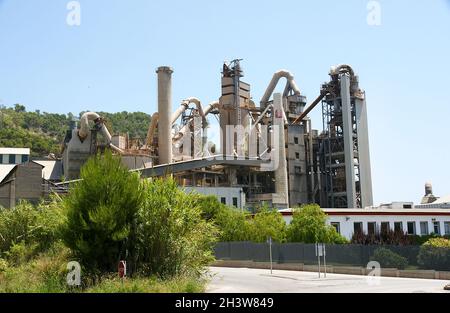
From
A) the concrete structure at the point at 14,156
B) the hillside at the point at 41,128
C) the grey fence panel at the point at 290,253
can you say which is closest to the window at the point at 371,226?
the grey fence panel at the point at 290,253

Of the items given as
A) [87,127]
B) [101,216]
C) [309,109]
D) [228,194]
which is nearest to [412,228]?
[228,194]

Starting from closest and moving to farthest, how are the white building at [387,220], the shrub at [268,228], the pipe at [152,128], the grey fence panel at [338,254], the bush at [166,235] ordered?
the bush at [166,235] → the grey fence panel at [338,254] → the shrub at [268,228] → the white building at [387,220] → the pipe at [152,128]

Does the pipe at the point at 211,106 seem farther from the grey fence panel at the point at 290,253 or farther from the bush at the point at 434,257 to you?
the bush at the point at 434,257

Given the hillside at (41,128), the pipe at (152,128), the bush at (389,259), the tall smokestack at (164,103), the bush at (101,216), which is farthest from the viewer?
the hillside at (41,128)

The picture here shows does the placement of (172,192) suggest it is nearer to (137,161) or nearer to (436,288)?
(436,288)

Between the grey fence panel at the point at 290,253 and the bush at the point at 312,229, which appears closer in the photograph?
the grey fence panel at the point at 290,253

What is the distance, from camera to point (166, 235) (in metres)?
24.7

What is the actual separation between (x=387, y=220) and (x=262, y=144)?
36708mm

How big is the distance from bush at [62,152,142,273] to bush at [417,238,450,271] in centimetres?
1875

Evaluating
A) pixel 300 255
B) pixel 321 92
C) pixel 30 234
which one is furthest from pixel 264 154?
pixel 30 234

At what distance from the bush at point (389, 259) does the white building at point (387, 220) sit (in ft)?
60.4

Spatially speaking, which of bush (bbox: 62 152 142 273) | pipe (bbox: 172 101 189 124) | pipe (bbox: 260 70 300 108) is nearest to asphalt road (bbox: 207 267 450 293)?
bush (bbox: 62 152 142 273)

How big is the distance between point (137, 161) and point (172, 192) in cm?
5171

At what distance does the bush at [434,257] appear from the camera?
31.9m
